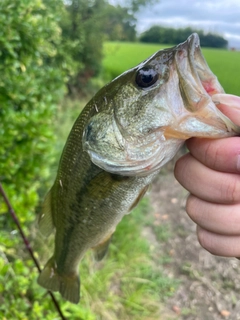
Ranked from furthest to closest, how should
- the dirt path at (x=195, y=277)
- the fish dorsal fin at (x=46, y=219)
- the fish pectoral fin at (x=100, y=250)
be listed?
the dirt path at (x=195, y=277) < the fish pectoral fin at (x=100, y=250) < the fish dorsal fin at (x=46, y=219)

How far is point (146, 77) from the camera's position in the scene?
84cm

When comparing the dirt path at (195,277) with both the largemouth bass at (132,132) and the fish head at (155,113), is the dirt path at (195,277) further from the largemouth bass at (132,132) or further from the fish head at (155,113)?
the fish head at (155,113)

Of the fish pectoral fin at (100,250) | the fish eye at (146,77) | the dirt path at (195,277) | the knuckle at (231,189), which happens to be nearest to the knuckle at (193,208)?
the knuckle at (231,189)

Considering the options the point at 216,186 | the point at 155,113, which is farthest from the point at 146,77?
the point at 216,186

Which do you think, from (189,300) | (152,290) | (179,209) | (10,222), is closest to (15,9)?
(10,222)

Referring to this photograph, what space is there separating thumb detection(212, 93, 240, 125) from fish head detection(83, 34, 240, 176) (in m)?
0.02

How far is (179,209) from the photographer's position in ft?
14.4

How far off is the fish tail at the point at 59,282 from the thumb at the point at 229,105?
2.86 feet

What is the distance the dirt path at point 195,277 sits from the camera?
2955 mm

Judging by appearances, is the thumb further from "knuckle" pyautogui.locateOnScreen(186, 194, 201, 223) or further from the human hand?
"knuckle" pyautogui.locateOnScreen(186, 194, 201, 223)

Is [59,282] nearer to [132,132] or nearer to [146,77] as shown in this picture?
[132,132]

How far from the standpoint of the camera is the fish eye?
0.83m

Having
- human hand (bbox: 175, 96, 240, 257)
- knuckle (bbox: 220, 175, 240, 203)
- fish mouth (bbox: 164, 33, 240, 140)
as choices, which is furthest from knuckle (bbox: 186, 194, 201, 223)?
fish mouth (bbox: 164, 33, 240, 140)

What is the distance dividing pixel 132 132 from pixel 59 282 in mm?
746
